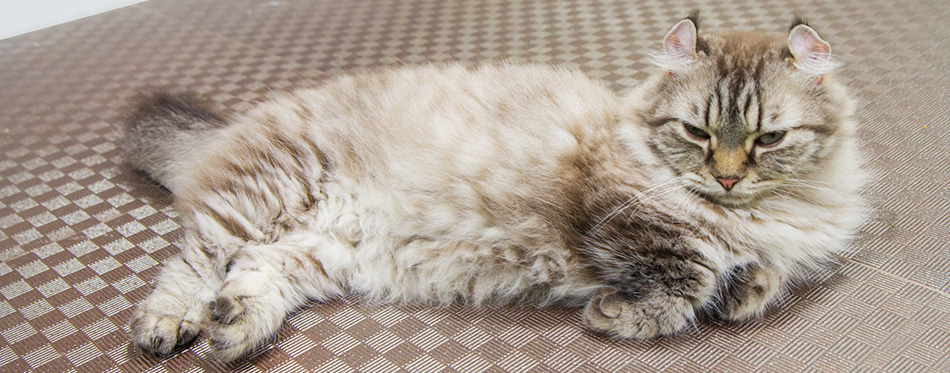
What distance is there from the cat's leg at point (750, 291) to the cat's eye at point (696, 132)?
357 millimetres

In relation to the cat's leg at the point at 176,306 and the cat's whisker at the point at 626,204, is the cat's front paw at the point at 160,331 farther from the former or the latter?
the cat's whisker at the point at 626,204

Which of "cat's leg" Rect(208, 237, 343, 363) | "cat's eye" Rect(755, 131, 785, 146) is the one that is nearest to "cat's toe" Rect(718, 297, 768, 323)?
"cat's eye" Rect(755, 131, 785, 146)

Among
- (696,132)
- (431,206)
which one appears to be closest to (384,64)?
(431,206)

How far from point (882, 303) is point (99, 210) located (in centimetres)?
241

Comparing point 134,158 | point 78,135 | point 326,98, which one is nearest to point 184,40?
point 78,135

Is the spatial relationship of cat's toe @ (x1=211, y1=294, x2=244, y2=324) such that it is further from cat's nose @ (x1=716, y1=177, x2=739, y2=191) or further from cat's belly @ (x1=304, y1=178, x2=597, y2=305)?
cat's nose @ (x1=716, y1=177, x2=739, y2=191)

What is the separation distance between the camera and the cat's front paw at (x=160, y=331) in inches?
69.0

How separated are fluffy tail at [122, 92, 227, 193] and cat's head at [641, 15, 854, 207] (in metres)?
1.52

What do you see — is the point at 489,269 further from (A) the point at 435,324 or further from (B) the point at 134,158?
(B) the point at 134,158

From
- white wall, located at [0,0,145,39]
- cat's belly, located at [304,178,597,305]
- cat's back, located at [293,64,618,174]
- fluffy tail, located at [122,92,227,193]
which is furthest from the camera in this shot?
white wall, located at [0,0,145,39]

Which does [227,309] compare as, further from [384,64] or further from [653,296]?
[384,64]

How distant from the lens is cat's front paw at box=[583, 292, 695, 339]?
1.71m

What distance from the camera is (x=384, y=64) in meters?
3.34

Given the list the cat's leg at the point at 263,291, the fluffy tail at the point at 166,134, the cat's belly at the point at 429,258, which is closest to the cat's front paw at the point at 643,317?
the cat's belly at the point at 429,258
